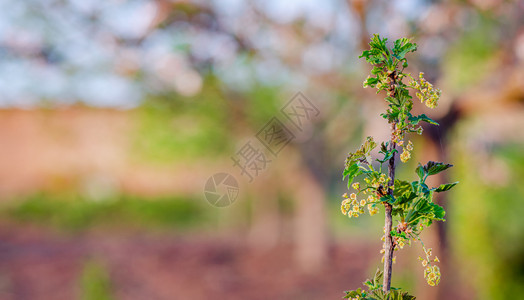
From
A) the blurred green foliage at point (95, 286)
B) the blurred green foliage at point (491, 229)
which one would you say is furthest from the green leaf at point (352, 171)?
the blurred green foliage at point (491, 229)

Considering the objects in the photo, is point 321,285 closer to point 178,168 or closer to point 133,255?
point 133,255

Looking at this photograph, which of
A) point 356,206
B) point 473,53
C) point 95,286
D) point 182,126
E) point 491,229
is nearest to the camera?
point 356,206

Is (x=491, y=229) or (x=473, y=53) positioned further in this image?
(x=491, y=229)

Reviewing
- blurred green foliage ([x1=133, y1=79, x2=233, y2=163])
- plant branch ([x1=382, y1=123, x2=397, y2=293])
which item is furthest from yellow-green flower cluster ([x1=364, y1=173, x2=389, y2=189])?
blurred green foliage ([x1=133, y1=79, x2=233, y2=163])

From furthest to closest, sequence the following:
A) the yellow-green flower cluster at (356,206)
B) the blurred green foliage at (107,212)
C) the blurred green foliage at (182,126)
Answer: the blurred green foliage at (107,212), the blurred green foliage at (182,126), the yellow-green flower cluster at (356,206)

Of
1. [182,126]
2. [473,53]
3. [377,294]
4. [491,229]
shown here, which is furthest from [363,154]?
[182,126]

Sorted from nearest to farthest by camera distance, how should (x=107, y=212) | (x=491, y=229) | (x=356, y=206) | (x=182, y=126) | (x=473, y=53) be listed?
(x=356, y=206) < (x=473, y=53) < (x=491, y=229) < (x=182, y=126) < (x=107, y=212)

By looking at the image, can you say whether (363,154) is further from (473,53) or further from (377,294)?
(473,53)

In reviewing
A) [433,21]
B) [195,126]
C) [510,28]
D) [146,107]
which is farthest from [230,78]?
[510,28]

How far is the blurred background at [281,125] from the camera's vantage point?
381 centimetres

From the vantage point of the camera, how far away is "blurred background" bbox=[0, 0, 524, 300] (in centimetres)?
381

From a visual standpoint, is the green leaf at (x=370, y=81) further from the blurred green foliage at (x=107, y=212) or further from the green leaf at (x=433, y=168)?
the blurred green foliage at (x=107, y=212)

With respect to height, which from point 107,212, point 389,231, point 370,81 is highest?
point 107,212

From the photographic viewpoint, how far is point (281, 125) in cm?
456
